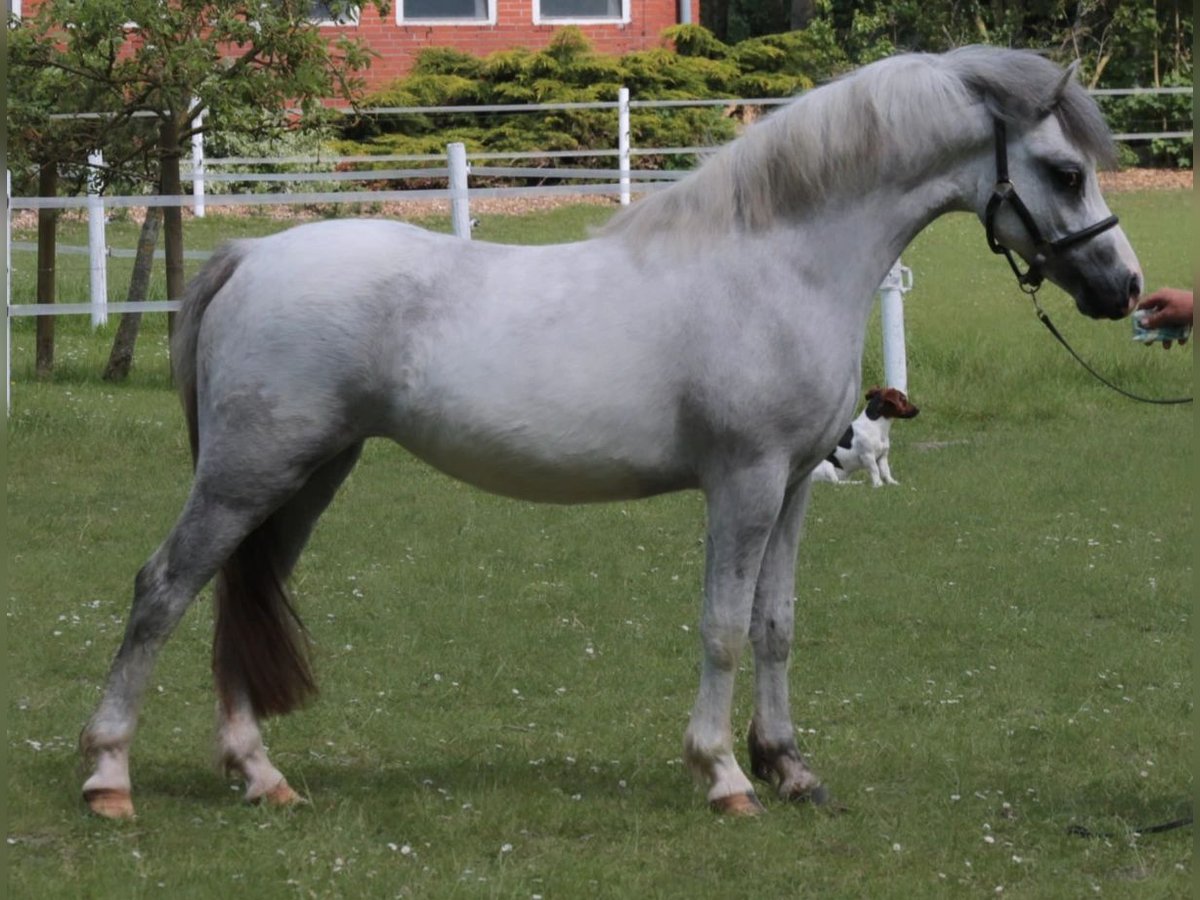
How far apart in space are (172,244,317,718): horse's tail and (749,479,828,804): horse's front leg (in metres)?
1.47

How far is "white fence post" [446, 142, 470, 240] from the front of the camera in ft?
44.0

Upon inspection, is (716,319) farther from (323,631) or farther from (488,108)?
(488,108)

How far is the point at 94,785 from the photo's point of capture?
4840 millimetres

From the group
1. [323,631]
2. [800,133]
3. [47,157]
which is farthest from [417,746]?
[47,157]

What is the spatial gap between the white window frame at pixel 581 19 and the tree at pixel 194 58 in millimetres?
12814

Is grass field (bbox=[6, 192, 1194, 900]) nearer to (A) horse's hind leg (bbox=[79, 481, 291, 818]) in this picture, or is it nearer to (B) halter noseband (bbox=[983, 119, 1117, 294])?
(A) horse's hind leg (bbox=[79, 481, 291, 818])

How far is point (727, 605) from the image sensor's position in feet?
16.4

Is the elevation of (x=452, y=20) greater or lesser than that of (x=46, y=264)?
greater

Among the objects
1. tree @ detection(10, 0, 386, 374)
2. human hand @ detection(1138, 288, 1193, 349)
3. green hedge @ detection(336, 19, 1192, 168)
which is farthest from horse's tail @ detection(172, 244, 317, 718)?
green hedge @ detection(336, 19, 1192, 168)

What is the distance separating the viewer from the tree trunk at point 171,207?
40.7ft

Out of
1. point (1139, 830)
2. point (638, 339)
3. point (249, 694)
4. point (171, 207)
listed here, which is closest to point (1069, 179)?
point (638, 339)

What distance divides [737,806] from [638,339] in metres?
1.45

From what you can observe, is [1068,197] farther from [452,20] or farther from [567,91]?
[452,20]

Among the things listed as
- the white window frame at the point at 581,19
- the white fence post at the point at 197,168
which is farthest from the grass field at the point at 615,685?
the white window frame at the point at 581,19
